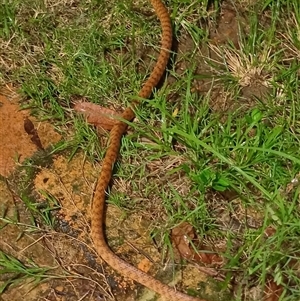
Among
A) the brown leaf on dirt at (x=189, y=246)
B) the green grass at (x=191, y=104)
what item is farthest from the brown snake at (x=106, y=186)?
the brown leaf on dirt at (x=189, y=246)

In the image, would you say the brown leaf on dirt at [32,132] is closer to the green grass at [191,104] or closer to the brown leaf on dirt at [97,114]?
the green grass at [191,104]

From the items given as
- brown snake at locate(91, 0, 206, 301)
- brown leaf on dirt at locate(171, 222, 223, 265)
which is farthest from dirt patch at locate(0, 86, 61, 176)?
brown leaf on dirt at locate(171, 222, 223, 265)

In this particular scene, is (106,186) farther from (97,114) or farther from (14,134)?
(14,134)

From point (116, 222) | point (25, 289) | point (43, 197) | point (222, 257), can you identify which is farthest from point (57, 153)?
point (222, 257)

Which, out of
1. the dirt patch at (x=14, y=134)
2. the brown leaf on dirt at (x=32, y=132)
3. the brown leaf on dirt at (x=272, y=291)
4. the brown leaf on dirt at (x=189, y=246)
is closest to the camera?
the brown leaf on dirt at (x=272, y=291)

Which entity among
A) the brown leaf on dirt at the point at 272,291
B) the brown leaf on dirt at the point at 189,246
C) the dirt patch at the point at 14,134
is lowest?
the brown leaf on dirt at the point at 272,291

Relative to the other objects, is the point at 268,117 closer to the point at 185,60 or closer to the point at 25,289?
the point at 185,60
